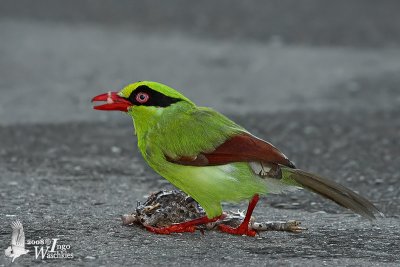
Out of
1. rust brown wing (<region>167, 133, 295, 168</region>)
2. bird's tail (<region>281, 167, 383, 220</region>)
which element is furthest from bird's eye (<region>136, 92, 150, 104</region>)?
bird's tail (<region>281, 167, 383, 220</region>)

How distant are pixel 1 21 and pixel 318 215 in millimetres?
7515

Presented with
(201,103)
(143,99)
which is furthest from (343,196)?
(201,103)

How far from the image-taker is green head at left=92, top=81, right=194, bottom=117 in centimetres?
496

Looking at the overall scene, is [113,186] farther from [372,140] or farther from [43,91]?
[43,91]

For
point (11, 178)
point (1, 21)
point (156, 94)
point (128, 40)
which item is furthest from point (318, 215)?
point (1, 21)

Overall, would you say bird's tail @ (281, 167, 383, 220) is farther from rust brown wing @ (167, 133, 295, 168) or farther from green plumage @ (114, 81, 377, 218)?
rust brown wing @ (167, 133, 295, 168)

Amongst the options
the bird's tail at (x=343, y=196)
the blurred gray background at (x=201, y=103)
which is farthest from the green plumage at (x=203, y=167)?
the blurred gray background at (x=201, y=103)

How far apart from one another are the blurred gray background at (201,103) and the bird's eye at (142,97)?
720 millimetres

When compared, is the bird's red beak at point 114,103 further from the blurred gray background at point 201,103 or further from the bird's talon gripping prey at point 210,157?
the blurred gray background at point 201,103

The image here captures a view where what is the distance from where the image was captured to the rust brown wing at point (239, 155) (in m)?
4.75

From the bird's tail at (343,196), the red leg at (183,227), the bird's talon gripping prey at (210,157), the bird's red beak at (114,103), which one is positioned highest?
the bird's red beak at (114,103)

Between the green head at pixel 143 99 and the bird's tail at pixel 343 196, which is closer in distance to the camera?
the bird's tail at pixel 343 196

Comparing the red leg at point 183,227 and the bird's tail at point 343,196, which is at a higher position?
the bird's tail at point 343,196

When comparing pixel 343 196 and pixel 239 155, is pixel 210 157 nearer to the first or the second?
pixel 239 155
